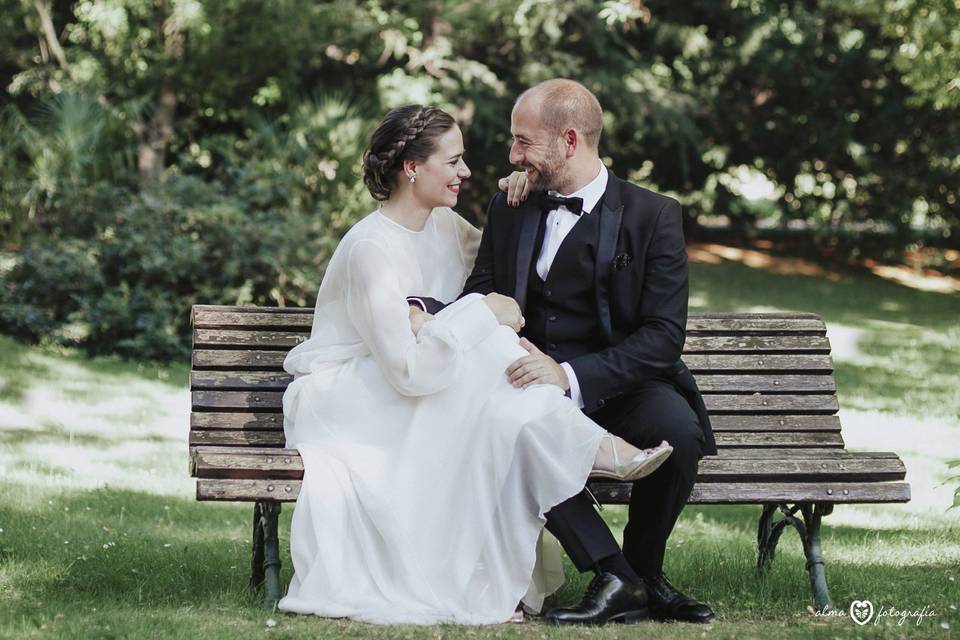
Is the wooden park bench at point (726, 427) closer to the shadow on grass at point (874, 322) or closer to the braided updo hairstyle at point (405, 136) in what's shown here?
the braided updo hairstyle at point (405, 136)

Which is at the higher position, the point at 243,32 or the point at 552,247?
the point at 243,32

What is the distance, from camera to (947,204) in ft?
64.8

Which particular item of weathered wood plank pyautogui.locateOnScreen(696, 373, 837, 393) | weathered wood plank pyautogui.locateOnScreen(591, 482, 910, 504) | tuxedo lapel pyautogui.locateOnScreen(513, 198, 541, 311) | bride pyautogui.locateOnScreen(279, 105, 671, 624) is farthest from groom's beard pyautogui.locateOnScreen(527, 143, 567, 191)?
weathered wood plank pyautogui.locateOnScreen(591, 482, 910, 504)

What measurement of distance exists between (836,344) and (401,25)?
21.5 feet

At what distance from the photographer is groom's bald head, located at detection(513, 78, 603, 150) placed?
4.49 m

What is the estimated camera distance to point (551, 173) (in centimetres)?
460

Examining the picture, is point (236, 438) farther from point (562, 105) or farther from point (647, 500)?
point (562, 105)

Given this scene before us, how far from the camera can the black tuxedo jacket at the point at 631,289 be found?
4.30 meters

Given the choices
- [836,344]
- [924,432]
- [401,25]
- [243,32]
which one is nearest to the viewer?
[924,432]

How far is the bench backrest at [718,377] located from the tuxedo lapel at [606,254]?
0.56 m

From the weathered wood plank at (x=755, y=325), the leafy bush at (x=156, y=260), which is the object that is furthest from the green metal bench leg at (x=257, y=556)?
the leafy bush at (x=156, y=260)

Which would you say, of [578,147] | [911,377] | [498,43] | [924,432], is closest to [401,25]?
[498,43]

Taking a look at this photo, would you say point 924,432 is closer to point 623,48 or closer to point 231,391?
point 231,391

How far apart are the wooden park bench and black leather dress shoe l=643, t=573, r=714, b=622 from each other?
0.97ft
